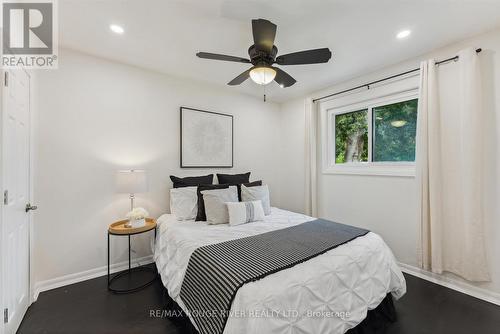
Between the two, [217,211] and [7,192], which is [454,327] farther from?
[7,192]

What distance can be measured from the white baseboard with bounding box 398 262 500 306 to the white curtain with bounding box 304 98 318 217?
1.39 m

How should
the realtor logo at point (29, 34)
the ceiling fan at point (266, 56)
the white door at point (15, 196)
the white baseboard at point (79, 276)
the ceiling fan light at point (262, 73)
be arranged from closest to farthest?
the white door at point (15, 196)
the realtor logo at point (29, 34)
the ceiling fan at point (266, 56)
the ceiling fan light at point (262, 73)
the white baseboard at point (79, 276)

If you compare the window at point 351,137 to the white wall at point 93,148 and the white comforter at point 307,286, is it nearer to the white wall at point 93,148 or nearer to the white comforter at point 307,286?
the white comforter at point 307,286

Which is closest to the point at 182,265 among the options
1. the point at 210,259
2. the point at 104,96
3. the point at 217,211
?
the point at 210,259

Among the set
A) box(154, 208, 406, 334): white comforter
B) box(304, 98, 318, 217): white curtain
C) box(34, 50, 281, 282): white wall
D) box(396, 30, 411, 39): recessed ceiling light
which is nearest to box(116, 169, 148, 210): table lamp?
box(34, 50, 281, 282): white wall

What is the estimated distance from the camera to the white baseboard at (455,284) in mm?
2078

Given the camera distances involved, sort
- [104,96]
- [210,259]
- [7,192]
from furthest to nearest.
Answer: [104,96] < [210,259] < [7,192]

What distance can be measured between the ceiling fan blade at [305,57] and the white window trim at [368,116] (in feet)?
4.95

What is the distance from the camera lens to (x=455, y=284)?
2279 millimetres

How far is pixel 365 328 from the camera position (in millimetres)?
1624

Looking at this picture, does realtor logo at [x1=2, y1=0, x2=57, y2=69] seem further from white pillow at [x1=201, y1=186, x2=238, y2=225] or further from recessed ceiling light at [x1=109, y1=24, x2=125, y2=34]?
white pillow at [x1=201, y1=186, x2=238, y2=225]

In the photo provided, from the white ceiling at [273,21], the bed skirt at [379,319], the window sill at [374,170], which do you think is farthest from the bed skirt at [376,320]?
the white ceiling at [273,21]

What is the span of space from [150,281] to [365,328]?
215 centimetres

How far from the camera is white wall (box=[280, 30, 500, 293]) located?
2.07 meters
